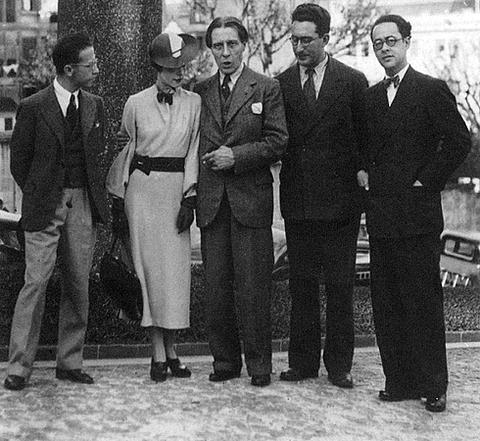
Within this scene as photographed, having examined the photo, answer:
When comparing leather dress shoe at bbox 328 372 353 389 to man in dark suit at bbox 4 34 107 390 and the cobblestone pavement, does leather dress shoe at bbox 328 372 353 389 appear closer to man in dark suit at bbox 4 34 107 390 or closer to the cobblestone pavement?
the cobblestone pavement

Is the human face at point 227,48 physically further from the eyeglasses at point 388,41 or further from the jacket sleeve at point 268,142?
the eyeglasses at point 388,41

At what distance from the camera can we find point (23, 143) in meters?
5.96

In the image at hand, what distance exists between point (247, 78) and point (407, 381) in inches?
80.5

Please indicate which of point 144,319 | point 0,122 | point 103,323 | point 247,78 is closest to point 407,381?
point 144,319

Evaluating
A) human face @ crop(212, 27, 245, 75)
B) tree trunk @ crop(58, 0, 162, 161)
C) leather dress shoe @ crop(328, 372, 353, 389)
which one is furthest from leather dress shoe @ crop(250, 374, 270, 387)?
tree trunk @ crop(58, 0, 162, 161)

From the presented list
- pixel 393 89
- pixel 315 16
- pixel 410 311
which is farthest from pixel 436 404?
pixel 315 16

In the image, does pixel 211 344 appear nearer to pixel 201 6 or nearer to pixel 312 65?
pixel 312 65

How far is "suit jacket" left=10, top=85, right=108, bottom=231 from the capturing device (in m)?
5.90

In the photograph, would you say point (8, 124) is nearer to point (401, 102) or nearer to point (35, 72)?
point (35, 72)

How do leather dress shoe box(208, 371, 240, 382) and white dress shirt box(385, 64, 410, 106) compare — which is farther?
leather dress shoe box(208, 371, 240, 382)

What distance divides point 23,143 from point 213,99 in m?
1.18

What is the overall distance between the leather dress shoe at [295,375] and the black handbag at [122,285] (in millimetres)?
972

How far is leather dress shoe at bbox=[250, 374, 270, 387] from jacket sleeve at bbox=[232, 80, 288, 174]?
49.4 inches

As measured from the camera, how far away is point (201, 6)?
8969 mm
